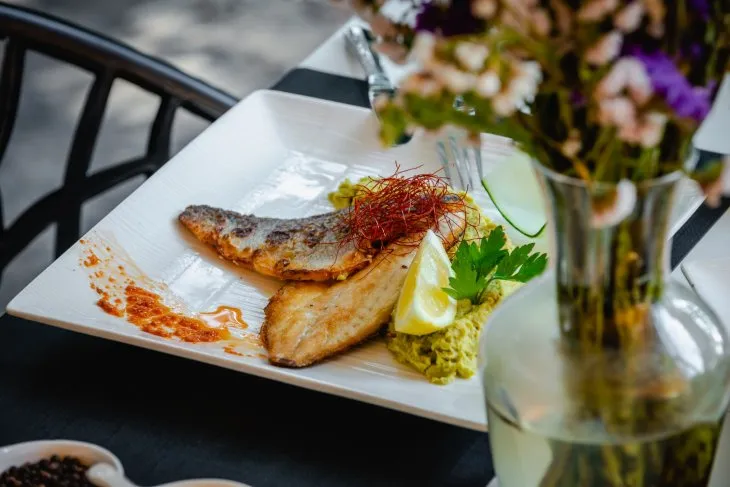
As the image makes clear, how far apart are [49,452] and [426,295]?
605mm

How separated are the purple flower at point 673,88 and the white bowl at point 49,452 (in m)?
0.86

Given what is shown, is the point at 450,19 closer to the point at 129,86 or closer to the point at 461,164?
the point at 461,164

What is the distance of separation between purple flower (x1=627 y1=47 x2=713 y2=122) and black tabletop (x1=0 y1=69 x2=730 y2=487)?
75cm

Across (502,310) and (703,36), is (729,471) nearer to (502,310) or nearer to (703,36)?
(502,310)

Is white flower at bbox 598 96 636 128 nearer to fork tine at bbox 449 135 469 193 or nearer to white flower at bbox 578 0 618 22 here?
white flower at bbox 578 0 618 22

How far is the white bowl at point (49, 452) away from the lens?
1316mm

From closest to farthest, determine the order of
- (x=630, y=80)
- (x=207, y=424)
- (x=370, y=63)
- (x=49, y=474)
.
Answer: (x=630, y=80) < (x=49, y=474) < (x=207, y=424) < (x=370, y=63)

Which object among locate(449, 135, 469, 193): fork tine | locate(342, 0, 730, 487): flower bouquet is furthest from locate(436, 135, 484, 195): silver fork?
locate(342, 0, 730, 487): flower bouquet

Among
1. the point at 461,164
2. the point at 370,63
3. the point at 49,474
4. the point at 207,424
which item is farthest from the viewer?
the point at 370,63

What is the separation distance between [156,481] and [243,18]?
404 centimetres

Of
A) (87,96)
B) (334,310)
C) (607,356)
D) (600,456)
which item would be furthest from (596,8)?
(87,96)

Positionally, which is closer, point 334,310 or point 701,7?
point 701,7

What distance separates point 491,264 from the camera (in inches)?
65.1

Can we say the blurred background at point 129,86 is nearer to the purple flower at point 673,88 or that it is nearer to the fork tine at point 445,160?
the fork tine at point 445,160
